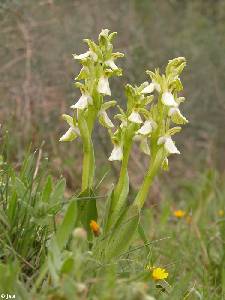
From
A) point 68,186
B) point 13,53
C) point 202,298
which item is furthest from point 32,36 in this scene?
point 202,298

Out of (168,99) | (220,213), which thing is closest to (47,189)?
(168,99)

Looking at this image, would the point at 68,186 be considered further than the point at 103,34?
Yes

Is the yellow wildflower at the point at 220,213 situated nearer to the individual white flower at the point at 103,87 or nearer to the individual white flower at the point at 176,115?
the individual white flower at the point at 176,115

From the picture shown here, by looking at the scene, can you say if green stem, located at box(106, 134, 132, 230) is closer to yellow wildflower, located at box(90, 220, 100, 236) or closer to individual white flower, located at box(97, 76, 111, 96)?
yellow wildflower, located at box(90, 220, 100, 236)

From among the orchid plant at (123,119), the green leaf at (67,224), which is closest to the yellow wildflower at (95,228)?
the orchid plant at (123,119)

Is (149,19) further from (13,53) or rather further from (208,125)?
(13,53)
